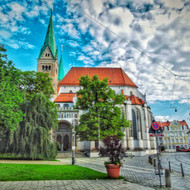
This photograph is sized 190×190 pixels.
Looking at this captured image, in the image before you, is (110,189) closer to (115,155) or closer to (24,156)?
(115,155)

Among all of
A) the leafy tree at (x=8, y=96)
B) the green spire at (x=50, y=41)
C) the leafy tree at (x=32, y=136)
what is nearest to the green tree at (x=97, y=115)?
the leafy tree at (x=32, y=136)

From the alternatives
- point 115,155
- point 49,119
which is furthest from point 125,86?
point 115,155

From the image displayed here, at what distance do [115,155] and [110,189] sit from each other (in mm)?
2330

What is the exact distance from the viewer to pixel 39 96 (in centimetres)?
1789

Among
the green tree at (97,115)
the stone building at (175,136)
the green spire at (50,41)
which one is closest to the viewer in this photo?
the green tree at (97,115)

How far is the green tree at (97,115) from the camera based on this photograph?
22.4 metres

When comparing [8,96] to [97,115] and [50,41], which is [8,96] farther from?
[50,41]

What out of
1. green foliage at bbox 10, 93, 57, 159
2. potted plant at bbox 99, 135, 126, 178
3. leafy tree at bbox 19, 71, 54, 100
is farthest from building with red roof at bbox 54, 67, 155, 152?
potted plant at bbox 99, 135, 126, 178

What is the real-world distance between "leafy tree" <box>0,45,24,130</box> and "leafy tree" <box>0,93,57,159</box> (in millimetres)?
1044

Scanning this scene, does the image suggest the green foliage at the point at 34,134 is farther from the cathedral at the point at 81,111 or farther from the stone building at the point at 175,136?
the stone building at the point at 175,136

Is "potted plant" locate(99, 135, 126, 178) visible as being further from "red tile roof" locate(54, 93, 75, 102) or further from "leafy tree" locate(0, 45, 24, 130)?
"red tile roof" locate(54, 93, 75, 102)

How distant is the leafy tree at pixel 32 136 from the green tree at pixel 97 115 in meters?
6.23

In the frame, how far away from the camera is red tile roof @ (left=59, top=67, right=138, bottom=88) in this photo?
41.5 metres

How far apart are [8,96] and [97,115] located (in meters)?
12.4
